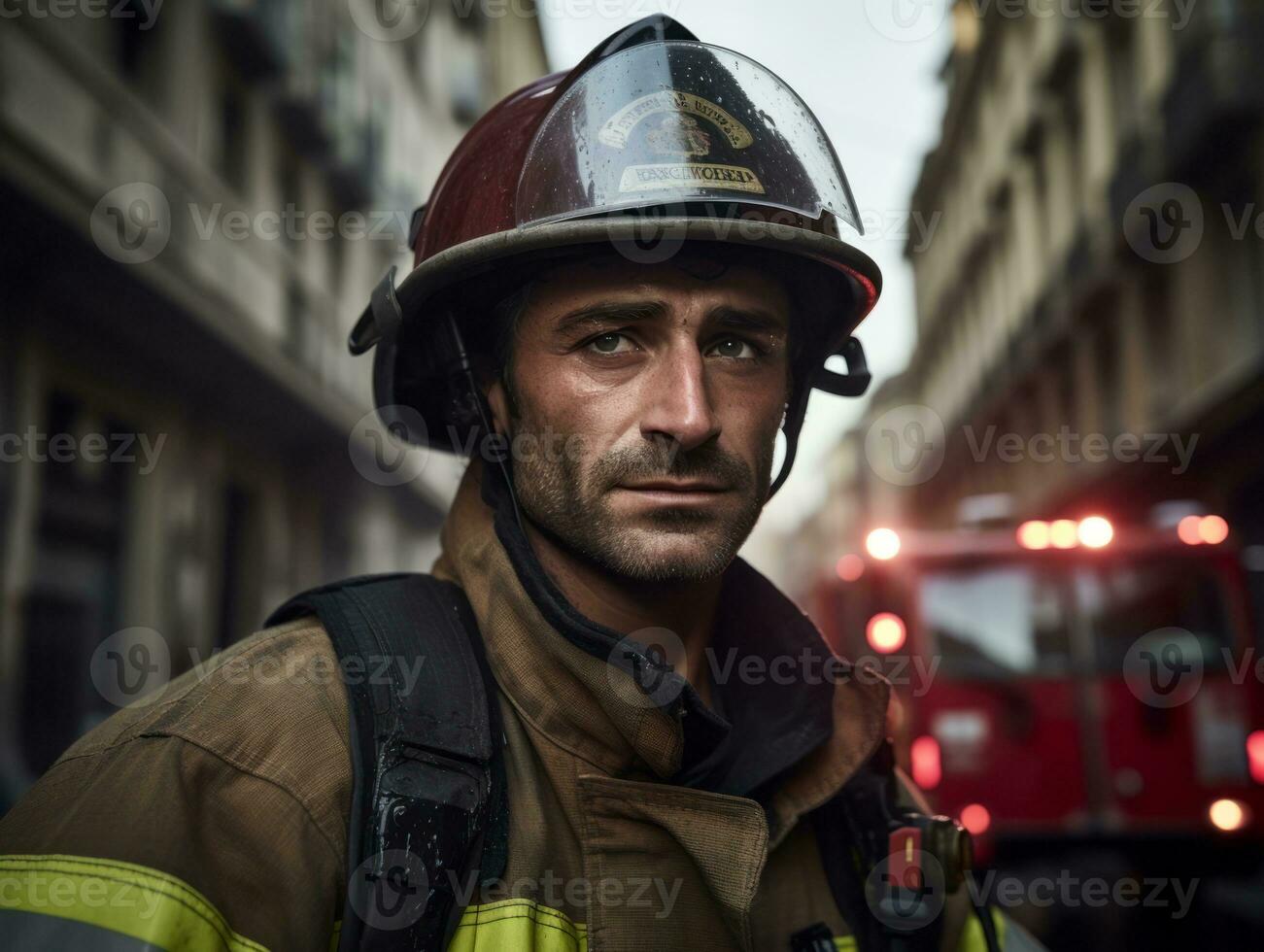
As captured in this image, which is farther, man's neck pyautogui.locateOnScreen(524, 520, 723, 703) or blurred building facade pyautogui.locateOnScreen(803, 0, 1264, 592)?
blurred building facade pyautogui.locateOnScreen(803, 0, 1264, 592)

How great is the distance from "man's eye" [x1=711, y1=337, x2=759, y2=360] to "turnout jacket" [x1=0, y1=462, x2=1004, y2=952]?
41cm

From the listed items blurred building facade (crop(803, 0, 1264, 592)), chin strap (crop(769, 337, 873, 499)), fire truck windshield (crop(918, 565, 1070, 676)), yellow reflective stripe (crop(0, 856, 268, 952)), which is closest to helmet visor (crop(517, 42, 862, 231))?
chin strap (crop(769, 337, 873, 499))

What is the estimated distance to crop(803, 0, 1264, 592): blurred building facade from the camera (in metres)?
12.0

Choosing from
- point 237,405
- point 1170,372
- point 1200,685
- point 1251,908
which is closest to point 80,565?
point 237,405

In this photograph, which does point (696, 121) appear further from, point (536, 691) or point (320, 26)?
point (320, 26)

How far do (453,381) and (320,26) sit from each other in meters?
13.3

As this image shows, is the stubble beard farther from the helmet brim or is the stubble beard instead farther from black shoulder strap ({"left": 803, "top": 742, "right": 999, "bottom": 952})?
black shoulder strap ({"left": 803, "top": 742, "right": 999, "bottom": 952})

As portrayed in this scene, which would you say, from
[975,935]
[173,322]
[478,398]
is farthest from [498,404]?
[173,322]

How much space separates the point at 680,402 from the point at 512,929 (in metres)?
0.78

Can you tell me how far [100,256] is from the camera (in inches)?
303

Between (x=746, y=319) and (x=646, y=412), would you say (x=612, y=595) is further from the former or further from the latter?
(x=746, y=319)

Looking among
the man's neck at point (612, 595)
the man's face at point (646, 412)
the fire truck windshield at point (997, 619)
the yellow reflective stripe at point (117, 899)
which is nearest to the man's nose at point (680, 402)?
the man's face at point (646, 412)

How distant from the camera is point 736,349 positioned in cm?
190

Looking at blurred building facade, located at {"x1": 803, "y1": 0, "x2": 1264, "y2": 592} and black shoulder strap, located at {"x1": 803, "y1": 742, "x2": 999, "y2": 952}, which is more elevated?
blurred building facade, located at {"x1": 803, "y1": 0, "x2": 1264, "y2": 592}
